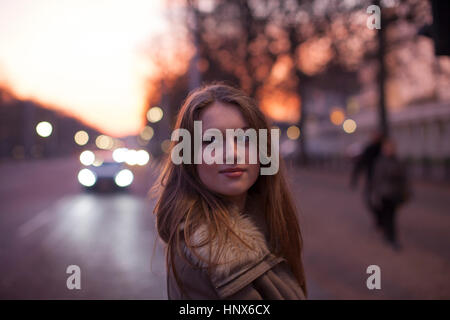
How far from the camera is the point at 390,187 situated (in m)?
6.64

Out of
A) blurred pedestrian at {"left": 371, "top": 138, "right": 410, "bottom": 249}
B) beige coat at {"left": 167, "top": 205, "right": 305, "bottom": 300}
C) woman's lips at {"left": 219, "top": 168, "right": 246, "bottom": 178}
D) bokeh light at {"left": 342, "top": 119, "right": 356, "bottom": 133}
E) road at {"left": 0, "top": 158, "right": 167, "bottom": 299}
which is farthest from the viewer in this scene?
bokeh light at {"left": 342, "top": 119, "right": 356, "bottom": 133}

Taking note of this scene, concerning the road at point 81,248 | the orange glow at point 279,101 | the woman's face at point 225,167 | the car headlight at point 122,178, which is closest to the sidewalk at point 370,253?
the woman's face at point 225,167

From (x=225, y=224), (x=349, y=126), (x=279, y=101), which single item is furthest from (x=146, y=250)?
(x=349, y=126)

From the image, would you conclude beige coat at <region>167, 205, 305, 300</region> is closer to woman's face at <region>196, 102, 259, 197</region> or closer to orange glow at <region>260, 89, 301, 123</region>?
woman's face at <region>196, 102, 259, 197</region>

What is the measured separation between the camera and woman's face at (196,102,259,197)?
1.31m

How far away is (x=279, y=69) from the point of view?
25.4m

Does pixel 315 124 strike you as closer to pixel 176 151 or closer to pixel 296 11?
pixel 296 11

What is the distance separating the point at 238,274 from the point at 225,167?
0.32 metres

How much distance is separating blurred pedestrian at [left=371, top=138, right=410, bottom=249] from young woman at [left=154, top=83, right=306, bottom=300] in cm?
567

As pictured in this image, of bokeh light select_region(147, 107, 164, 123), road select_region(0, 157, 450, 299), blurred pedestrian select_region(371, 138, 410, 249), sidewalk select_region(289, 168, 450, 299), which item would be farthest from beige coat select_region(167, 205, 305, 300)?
bokeh light select_region(147, 107, 164, 123)

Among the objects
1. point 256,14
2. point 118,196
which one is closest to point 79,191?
point 118,196

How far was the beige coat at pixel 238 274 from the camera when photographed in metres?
1.21

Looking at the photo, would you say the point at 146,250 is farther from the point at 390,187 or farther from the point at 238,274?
the point at 238,274

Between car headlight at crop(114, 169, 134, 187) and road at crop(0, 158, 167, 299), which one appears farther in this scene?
car headlight at crop(114, 169, 134, 187)
